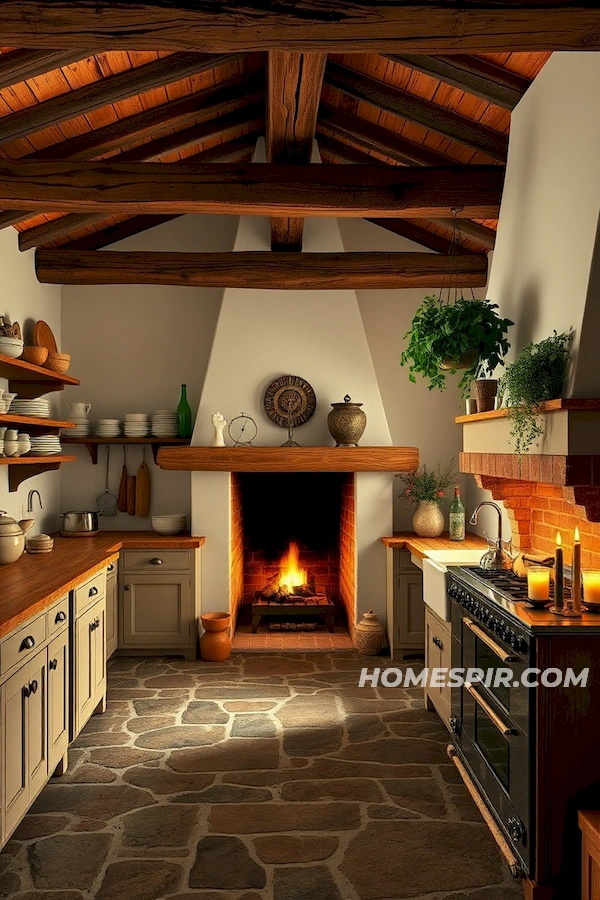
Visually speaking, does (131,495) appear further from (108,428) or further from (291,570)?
(291,570)

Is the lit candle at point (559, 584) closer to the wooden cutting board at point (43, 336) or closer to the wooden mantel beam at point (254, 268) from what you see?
the wooden mantel beam at point (254, 268)

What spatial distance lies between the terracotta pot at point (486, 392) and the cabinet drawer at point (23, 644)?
236 centimetres

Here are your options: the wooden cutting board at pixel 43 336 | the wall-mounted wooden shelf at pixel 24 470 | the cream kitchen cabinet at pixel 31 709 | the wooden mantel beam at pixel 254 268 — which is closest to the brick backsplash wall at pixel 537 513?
the wooden mantel beam at pixel 254 268

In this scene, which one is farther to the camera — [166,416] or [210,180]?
[166,416]

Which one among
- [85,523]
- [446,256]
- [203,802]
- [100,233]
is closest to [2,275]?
[100,233]

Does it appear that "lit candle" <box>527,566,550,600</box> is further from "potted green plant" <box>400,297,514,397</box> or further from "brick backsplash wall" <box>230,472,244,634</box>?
"brick backsplash wall" <box>230,472,244,634</box>

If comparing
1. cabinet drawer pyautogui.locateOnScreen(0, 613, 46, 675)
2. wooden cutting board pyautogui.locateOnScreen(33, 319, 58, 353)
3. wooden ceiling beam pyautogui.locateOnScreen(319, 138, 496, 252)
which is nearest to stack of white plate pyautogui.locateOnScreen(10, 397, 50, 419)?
wooden cutting board pyautogui.locateOnScreen(33, 319, 58, 353)

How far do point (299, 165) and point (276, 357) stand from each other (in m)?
1.89

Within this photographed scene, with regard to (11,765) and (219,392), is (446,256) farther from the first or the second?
(11,765)

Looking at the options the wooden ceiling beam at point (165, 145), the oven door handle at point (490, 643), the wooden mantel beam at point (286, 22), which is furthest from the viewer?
the wooden ceiling beam at point (165, 145)

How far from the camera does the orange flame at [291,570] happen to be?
6.69 meters

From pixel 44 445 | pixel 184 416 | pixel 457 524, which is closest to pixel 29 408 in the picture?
pixel 44 445

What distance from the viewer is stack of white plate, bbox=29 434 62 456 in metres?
5.12

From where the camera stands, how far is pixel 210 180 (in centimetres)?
425
